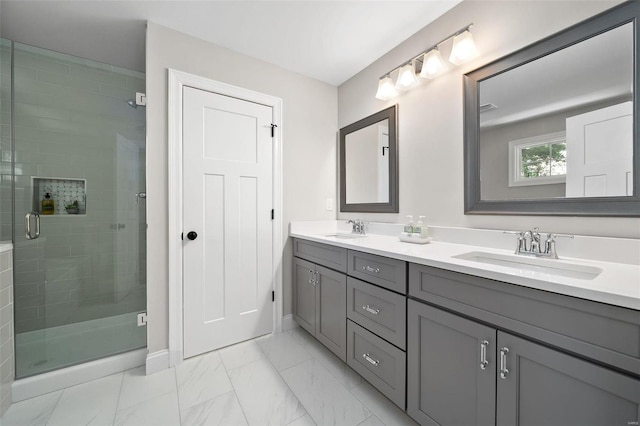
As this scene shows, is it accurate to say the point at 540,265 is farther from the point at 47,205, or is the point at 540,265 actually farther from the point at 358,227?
the point at 47,205

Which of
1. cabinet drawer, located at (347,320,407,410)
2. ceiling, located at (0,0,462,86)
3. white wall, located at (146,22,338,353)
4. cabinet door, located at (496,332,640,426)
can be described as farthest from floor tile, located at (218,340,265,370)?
ceiling, located at (0,0,462,86)

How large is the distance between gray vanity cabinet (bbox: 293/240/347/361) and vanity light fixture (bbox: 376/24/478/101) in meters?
1.29

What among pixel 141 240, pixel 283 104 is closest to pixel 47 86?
pixel 141 240

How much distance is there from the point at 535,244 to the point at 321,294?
51.6 inches

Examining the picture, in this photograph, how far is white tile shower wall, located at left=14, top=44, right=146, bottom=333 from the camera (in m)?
1.78

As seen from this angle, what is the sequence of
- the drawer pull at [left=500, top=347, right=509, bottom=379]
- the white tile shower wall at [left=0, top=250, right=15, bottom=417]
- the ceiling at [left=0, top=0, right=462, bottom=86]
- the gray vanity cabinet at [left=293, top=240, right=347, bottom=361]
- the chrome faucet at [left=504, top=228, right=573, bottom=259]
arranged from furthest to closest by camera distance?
the gray vanity cabinet at [left=293, top=240, right=347, bottom=361], the ceiling at [left=0, top=0, right=462, bottom=86], the white tile shower wall at [left=0, top=250, right=15, bottom=417], the chrome faucet at [left=504, top=228, right=573, bottom=259], the drawer pull at [left=500, top=347, right=509, bottom=379]

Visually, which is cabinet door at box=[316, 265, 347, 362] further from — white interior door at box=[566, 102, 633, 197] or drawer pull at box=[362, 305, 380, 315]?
white interior door at box=[566, 102, 633, 197]

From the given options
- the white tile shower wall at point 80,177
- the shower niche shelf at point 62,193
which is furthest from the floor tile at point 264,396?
the shower niche shelf at point 62,193

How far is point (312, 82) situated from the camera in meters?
2.44

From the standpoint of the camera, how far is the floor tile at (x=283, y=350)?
1.80 meters

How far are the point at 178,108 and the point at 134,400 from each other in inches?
72.5

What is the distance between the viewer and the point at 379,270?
4.59 feet

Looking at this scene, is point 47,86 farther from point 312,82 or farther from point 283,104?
point 312,82

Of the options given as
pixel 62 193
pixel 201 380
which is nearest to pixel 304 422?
pixel 201 380
